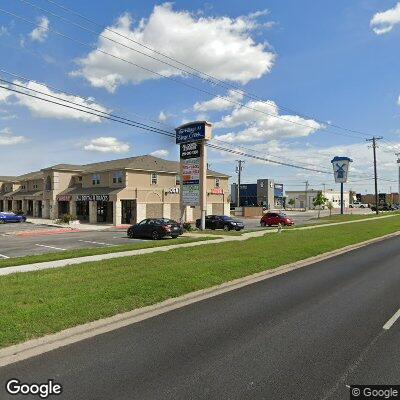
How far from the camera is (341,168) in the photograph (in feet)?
179

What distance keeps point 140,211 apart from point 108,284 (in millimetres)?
34491

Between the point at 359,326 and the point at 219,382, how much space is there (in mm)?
3751

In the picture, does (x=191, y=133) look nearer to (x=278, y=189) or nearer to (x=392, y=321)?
(x=392, y=321)

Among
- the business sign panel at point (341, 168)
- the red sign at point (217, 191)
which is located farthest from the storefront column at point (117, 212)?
the business sign panel at point (341, 168)

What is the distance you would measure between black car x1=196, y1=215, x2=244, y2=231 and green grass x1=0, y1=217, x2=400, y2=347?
17.6m

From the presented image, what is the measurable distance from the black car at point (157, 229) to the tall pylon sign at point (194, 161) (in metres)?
4.72

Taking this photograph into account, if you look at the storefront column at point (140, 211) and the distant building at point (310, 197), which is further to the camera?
the distant building at point (310, 197)

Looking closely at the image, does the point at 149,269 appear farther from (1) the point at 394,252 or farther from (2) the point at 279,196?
(2) the point at 279,196

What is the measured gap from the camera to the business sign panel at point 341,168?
53906 mm

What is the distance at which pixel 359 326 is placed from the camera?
777 cm

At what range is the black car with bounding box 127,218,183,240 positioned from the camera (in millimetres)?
27219

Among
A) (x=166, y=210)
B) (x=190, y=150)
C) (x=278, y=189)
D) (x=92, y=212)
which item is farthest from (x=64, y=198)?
(x=278, y=189)

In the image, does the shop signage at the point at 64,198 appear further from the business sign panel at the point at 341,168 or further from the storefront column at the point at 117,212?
the business sign panel at the point at 341,168

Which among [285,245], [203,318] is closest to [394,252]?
[285,245]
